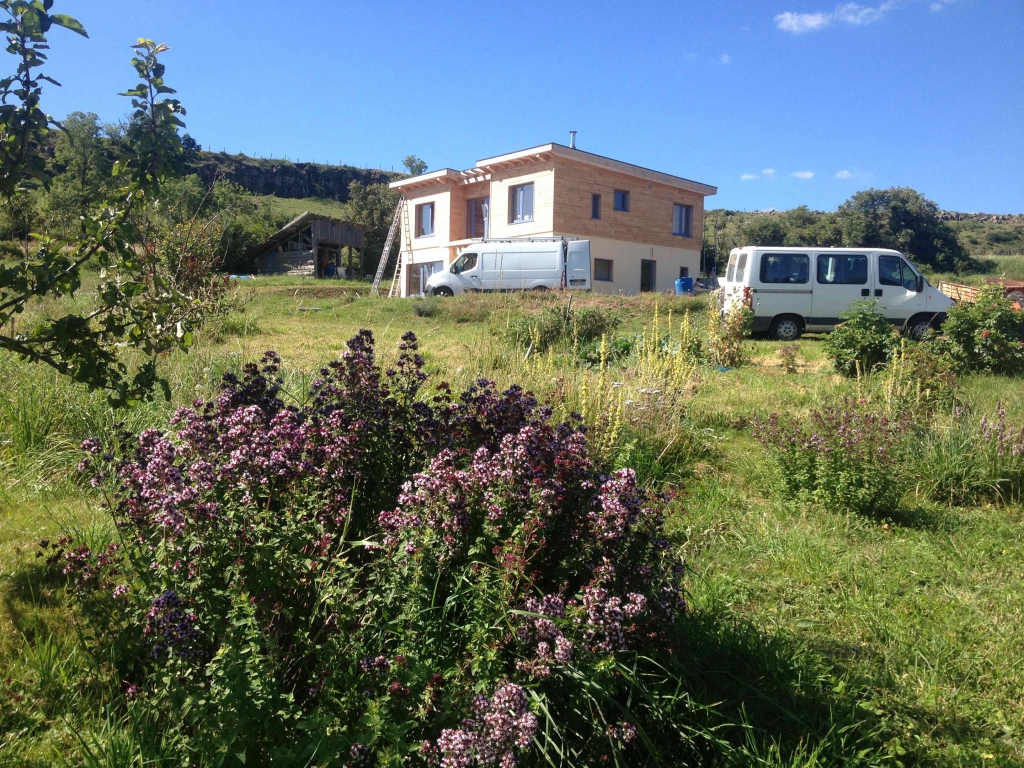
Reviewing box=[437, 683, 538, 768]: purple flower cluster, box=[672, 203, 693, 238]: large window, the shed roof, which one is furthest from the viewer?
the shed roof

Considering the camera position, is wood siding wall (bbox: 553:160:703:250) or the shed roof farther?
the shed roof

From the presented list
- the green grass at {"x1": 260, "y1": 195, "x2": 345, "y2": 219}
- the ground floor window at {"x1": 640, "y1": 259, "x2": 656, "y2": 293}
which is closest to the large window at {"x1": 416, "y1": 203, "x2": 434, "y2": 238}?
the ground floor window at {"x1": 640, "y1": 259, "x2": 656, "y2": 293}

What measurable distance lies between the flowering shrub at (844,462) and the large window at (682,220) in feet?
95.8

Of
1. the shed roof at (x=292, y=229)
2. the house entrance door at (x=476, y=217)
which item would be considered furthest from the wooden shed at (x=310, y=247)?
the house entrance door at (x=476, y=217)

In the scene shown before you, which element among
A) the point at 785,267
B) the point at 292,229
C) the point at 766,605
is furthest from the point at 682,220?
the point at 766,605

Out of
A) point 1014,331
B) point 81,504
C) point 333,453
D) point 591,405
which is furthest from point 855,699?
point 1014,331

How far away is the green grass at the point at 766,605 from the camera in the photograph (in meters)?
2.52

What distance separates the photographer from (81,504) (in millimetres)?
3947

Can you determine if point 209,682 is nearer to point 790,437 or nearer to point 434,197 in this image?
point 790,437

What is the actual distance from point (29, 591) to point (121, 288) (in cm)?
131

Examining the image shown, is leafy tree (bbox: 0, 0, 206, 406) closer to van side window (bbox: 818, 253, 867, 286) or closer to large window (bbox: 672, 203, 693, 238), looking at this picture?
van side window (bbox: 818, 253, 867, 286)

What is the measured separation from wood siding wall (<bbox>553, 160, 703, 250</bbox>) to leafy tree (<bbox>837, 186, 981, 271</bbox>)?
1041 inches

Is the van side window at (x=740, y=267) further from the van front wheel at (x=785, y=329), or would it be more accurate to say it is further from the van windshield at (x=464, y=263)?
the van windshield at (x=464, y=263)

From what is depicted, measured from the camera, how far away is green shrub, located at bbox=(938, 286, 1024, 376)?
1019cm
